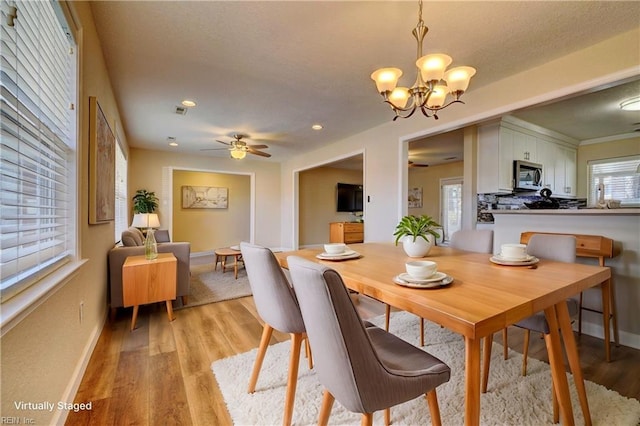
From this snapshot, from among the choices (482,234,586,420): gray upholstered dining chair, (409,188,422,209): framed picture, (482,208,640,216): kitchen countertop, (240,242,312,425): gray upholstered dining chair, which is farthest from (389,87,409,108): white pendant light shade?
(409,188,422,209): framed picture

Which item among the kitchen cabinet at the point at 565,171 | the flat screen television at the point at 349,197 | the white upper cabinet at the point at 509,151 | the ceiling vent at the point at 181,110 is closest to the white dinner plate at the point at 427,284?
the white upper cabinet at the point at 509,151

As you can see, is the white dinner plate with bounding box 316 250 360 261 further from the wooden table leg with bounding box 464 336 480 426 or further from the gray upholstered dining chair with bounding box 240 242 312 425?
the wooden table leg with bounding box 464 336 480 426

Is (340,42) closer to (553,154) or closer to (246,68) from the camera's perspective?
(246,68)

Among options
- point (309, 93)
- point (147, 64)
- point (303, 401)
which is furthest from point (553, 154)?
point (147, 64)

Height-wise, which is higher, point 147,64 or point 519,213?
point 147,64

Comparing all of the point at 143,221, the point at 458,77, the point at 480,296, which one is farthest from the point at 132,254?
the point at 458,77

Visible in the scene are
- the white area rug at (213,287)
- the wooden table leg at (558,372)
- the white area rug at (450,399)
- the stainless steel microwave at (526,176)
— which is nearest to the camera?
the wooden table leg at (558,372)

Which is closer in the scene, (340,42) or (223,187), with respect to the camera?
(340,42)

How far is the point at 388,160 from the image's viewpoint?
4.04 meters

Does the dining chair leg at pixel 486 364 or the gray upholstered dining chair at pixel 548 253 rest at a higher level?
the gray upholstered dining chair at pixel 548 253

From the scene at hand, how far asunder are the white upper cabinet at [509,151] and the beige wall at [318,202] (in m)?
4.64

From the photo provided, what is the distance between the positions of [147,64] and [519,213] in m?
3.85

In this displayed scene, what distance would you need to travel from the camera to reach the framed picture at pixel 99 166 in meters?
1.95

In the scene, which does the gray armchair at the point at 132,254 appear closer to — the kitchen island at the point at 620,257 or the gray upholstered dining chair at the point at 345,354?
the gray upholstered dining chair at the point at 345,354
